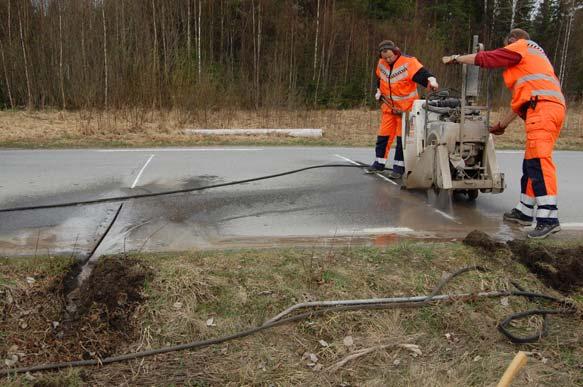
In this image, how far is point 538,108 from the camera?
5.48 metres

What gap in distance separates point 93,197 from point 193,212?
1558mm

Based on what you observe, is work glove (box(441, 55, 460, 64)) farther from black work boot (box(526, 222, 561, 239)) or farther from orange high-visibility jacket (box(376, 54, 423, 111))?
black work boot (box(526, 222, 561, 239))

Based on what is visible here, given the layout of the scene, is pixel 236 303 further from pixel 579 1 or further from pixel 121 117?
pixel 579 1

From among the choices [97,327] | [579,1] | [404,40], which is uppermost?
[579,1]

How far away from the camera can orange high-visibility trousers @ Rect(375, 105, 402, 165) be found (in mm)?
8094

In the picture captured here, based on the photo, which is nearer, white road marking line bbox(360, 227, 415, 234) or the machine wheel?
white road marking line bbox(360, 227, 415, 234)

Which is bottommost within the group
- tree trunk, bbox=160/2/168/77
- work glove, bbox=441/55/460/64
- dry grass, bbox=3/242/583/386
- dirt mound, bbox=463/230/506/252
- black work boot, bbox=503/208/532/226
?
dry grass, bbox=3/242/583/386

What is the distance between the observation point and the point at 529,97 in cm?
554

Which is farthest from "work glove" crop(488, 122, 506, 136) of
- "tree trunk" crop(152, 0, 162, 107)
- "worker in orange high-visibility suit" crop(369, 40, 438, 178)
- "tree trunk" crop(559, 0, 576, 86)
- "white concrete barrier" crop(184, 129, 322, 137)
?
"tree trunk" crop(559, 0, 576, 86)

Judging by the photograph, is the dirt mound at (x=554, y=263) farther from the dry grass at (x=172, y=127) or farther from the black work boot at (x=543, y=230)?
the dry grass at (x=172, y=127)

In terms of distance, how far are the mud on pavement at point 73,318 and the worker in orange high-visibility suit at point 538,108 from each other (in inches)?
155

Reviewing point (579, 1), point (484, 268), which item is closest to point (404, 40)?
point (579, 1)

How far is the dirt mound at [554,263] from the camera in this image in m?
4.38

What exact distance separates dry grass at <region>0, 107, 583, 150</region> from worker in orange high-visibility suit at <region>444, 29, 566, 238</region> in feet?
25.7
